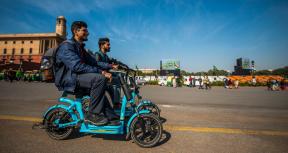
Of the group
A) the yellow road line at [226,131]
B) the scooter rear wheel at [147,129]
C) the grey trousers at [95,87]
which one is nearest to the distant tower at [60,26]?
the grey trousers at [95,87]

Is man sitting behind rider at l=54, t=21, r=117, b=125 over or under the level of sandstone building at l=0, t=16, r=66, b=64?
under

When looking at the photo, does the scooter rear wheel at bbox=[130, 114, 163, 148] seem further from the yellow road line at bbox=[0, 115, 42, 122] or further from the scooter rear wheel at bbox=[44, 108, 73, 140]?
the yellow road line at bbox=[0, 115, 42, 122]

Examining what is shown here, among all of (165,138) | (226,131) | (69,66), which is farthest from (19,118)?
(226,131)

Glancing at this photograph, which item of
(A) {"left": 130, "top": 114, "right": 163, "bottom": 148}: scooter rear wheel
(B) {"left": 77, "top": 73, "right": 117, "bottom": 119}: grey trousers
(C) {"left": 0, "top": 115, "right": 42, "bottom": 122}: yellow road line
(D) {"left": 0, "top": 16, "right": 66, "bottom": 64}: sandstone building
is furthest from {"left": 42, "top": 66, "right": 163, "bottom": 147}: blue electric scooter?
(D) {"left": 0, "top": 16, "right": 66, "bottom": 64}: sandstone building

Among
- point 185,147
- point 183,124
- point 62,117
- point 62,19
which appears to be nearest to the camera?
point 185,147

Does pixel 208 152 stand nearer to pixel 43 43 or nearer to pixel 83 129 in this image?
pixel 83 129

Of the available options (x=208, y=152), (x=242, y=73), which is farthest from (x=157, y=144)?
(x=242, y=73)

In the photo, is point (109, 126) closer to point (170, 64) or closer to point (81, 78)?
point (81, 78)

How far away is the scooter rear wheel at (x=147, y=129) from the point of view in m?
2.57

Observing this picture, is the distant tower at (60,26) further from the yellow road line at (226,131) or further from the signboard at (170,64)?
the yellow road line at (226,131)

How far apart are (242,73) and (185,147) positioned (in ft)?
228

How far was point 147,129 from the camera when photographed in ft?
8.65

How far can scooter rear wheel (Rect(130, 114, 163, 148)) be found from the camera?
8.45ft

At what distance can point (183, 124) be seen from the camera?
13.0 ft
